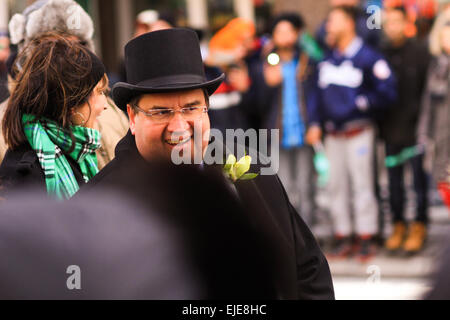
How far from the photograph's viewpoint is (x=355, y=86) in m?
6.95

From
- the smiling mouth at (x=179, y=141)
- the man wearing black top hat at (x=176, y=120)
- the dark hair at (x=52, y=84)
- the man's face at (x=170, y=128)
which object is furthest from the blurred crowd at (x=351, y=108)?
the smiling mouth at (x=179, y=141)

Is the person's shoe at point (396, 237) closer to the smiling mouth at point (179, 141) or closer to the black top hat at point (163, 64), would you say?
the black top hat at point (163, 64)

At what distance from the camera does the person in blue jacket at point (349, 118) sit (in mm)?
6949

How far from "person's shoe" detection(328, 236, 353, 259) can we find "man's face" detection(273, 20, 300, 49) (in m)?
1.76

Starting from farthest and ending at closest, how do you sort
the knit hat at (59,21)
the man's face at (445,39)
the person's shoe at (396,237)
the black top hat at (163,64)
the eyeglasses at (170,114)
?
the person's shoe at (396,237) → the man's face at (445,39) → the knit hat at (59,21) → the black top hat at (163,64) → the eyeglasses at (170,114)

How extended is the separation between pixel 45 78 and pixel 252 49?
17.5ft

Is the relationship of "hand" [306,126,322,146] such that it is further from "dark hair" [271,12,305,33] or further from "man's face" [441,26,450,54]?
"man's face" [441,26,450,54]

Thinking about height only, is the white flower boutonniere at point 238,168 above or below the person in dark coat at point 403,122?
below

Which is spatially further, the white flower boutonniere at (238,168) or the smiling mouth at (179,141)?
the smiling mouth at (179,141)

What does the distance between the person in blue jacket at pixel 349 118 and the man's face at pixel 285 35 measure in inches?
13.5

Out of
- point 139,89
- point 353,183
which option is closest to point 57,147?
point 139,89

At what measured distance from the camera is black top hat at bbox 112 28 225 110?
2.80 metres

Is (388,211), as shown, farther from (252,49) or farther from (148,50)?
(148,50)
